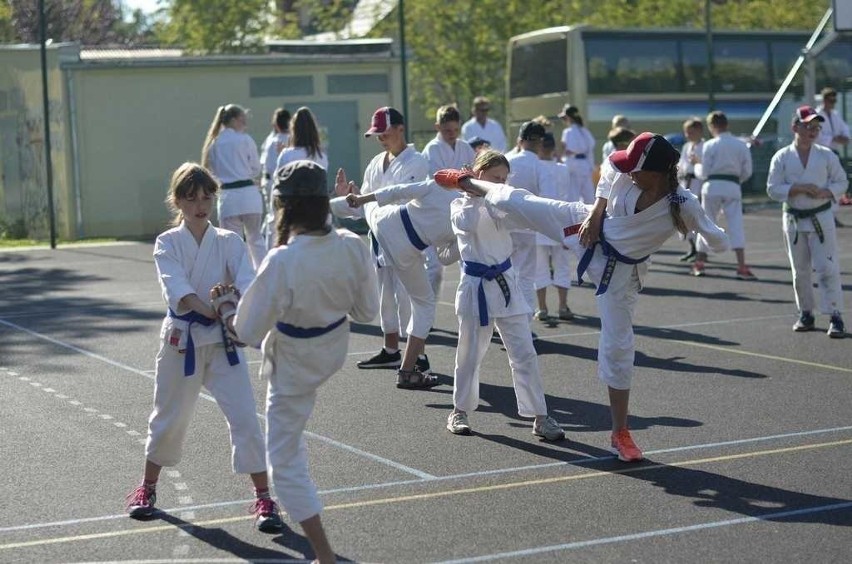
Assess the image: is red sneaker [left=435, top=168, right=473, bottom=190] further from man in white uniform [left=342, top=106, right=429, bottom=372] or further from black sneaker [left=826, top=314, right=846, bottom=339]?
black sneaker [left=826, top=314, right=846, bottom=339]

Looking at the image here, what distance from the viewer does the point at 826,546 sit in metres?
6.67

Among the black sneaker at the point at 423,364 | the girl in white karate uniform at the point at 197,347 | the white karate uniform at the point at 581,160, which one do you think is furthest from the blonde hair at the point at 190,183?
the white karate uniform at the point at 581,160

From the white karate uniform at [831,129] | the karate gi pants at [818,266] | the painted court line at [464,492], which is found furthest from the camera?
the white karate uniform at [831,129]

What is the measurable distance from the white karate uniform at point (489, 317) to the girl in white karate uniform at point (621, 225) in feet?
2.11

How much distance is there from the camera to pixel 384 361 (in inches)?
485

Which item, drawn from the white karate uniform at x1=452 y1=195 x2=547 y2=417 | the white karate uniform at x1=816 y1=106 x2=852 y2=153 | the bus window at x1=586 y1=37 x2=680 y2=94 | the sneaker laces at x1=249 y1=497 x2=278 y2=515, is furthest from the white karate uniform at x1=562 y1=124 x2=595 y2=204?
the sneaker laces at x1=249 y1=497 x2=278 y2=515

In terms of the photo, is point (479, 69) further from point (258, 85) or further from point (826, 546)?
point (826, 546)

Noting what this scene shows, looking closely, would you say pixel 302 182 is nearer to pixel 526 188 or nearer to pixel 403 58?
pixel 526 188

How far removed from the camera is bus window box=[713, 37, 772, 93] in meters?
38.2

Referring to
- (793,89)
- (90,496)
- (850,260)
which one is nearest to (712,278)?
(850,260)

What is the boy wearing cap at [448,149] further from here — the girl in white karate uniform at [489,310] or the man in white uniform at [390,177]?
the girl in white karate uniform at [489,310]

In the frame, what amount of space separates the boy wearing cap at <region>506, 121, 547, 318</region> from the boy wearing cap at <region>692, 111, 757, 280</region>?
5.96 meters

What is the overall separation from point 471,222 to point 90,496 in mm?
2935

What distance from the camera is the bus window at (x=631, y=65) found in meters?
36.3
